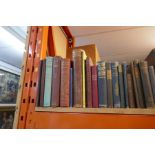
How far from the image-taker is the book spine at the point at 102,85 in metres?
0.56

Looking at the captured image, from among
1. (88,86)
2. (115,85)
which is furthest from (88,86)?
(115,85)

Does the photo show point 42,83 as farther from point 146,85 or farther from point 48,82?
point 146,85

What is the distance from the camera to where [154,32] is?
1.58 m

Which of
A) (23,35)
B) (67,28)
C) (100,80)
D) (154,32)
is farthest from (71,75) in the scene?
(154,32)

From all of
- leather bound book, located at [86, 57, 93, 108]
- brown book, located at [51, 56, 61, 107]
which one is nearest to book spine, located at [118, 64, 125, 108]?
leather bound book, located at [86, 57, 93, 108]

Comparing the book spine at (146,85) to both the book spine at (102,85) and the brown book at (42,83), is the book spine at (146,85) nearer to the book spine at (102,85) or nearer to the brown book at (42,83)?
the book spine at (102,85)

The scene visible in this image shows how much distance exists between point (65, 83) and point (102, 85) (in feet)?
0.51

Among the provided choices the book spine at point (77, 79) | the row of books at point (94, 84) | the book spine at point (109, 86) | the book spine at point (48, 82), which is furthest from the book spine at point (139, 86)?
the book spine at point (48, 82)

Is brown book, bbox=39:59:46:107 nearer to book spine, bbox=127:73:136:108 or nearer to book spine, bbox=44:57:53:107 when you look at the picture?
book spine, bbox=44:57:53:107

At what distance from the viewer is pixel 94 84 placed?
1.96 ft

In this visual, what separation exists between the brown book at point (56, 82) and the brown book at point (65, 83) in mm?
14

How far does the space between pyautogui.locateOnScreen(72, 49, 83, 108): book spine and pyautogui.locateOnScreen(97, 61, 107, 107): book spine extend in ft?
0.25
